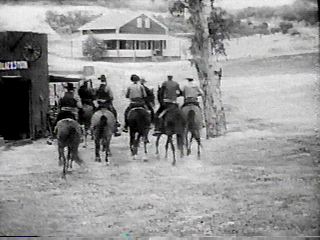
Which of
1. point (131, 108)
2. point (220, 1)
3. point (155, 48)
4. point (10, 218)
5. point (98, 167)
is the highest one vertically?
point (220, 1)

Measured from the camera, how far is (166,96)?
3.67 metres

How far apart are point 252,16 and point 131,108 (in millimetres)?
848

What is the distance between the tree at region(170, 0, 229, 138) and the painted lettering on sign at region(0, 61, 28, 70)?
943 millimetres

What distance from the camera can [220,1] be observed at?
363 centimetres

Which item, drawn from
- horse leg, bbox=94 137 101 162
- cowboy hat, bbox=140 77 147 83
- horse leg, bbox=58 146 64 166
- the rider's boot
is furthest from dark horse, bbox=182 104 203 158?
horse leg, bbox=58 146 64 166

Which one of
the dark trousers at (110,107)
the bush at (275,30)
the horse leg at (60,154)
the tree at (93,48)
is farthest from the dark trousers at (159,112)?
the bush at (275,30)

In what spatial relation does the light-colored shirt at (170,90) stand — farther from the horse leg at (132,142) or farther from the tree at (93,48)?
the tree at (93,48)

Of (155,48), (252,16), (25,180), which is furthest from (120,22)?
(25,180)

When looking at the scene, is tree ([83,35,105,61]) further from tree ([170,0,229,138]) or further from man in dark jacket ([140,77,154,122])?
tree ([170,0,229,138])

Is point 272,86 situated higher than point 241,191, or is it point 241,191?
point 272,86

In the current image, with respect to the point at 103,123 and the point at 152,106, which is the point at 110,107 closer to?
the point at 103,123

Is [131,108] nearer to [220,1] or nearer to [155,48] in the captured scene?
[155,48]

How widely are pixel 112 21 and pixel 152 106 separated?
0.53 meters

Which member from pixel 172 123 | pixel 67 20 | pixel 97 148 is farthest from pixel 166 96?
pixel 67 20
